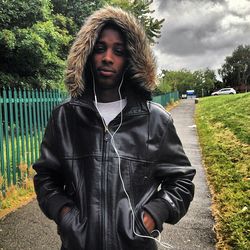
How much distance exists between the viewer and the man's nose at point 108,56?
5.52ft

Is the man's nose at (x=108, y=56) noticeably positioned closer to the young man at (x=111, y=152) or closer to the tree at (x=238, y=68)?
the young man at (x=111, y=152)

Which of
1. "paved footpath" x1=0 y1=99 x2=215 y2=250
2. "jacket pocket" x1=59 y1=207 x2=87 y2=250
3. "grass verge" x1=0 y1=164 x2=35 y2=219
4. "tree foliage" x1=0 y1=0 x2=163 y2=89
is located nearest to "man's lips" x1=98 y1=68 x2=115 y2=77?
"jacket pocket" x1=59 y1=207 x2=87 y2=250

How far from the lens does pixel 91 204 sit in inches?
58.2

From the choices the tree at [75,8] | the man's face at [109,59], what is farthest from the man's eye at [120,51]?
the tree at [75,8]

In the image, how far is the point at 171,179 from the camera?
1653mm

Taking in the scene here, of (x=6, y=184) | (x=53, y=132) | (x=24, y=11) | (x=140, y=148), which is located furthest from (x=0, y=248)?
(x=24, y=11)

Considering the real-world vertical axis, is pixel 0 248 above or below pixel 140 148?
below

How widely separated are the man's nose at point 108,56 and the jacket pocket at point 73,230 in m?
0.74

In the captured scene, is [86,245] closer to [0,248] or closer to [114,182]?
[114,182]

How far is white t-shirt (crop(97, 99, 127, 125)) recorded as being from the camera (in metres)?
1.67

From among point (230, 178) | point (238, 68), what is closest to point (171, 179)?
point (230, 178)

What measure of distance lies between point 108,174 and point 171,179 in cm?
34

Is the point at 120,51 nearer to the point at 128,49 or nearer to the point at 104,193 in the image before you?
the point at 128,49

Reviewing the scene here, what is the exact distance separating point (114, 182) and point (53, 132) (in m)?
0.42
